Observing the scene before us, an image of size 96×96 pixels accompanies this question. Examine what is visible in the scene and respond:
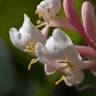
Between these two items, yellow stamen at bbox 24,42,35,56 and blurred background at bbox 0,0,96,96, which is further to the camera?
blurred background at bbox 0,0,96,96

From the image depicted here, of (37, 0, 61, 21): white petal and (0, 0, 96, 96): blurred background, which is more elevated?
(37, 0, 61, 21): white petal

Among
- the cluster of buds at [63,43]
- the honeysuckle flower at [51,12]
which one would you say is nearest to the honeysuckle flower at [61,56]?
the cluster of buds at [63,43]

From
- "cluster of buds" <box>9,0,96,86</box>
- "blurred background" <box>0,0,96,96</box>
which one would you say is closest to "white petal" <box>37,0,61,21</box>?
"cluster of buds" <box>9,0,96,86</box>

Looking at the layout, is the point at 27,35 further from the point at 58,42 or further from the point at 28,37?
the point at 58,42

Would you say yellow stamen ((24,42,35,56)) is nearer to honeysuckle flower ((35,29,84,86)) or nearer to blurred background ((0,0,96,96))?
honeysuckle flower ((35,29,84,86))

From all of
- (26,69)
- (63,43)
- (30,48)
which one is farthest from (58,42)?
(26,69)

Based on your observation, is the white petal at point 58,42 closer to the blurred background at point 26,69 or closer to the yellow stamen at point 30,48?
the yellow stamen at point 30,48
